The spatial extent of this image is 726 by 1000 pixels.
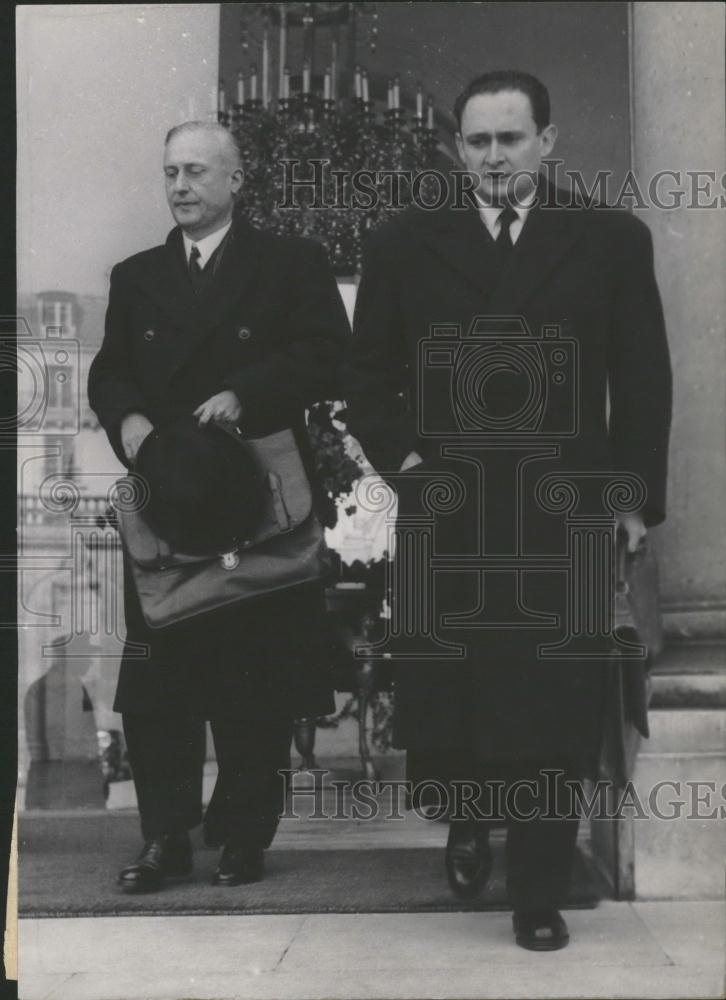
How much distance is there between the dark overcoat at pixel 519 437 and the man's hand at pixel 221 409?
1.15 ft

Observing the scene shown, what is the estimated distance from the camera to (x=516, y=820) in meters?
3.87

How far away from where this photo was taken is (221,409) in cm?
411

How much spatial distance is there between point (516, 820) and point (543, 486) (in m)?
0.86

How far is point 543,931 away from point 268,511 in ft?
4.24

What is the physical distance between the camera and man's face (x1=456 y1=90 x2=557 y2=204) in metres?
3.97

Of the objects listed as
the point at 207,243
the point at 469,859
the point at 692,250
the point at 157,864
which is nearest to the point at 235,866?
the point at 157,864

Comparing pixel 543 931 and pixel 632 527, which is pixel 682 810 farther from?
pixel 632 527

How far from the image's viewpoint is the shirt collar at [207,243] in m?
4.21

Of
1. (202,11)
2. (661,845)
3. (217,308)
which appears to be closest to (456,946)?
(661,845)

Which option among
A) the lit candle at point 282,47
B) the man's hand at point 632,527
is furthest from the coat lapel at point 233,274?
the man's hand at point 632,527

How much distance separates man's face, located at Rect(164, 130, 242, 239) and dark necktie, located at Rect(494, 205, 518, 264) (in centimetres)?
74

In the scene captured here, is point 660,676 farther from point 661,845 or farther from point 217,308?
point 217,308

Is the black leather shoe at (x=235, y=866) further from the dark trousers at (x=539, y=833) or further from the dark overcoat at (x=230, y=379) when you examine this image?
the dark trousers at (x=539, y=833)

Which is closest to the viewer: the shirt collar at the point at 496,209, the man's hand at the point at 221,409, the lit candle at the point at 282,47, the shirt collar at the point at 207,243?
the shirt collar at the point at 496,209
